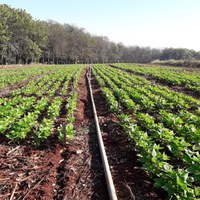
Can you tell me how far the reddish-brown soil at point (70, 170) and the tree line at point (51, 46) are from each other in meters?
37.8

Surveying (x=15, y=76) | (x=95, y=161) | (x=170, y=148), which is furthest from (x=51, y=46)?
(x=170, y=148)

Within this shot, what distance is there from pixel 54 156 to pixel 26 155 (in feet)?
2.20

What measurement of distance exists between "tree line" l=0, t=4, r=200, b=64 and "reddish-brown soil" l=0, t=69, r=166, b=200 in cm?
3775

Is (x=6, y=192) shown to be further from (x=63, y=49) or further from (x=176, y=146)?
(x=63, y=49)

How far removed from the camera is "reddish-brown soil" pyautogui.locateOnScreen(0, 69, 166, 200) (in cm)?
371

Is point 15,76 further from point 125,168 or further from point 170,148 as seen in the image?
point 170,148

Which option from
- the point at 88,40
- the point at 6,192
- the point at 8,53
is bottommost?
the point at 6,192

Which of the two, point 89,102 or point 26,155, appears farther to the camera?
point 89,102

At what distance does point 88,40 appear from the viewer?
252 feet

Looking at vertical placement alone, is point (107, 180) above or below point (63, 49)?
below

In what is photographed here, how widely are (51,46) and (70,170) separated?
64.3m

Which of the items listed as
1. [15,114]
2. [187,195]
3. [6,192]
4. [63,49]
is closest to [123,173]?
[187,195]

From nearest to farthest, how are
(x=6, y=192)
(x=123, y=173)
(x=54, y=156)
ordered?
(x=6, y=192) → (x=123, y=173) → (x=54, y=156)

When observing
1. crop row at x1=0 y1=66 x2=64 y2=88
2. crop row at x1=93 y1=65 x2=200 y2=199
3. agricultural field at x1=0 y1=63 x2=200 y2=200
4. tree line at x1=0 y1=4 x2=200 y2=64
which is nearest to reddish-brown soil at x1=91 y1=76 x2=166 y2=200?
agricultural field at x1=0 y1=63 x2=200 y2=200
